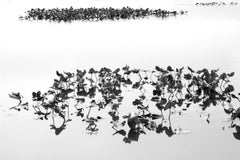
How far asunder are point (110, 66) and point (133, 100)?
87.7 inches

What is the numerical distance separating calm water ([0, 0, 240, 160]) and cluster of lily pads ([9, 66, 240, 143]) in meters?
0.14

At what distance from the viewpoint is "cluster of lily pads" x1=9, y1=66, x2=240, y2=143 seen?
4.89m

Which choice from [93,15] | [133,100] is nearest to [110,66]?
[133,100]

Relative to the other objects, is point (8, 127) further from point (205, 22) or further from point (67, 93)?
point (205, 22)

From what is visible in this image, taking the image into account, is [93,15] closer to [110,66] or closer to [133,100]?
[110,66]

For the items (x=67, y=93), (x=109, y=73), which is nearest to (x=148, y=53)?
(x=109, y=73)

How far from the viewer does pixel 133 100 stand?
19.5 feet

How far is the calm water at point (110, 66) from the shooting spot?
4.25 meters

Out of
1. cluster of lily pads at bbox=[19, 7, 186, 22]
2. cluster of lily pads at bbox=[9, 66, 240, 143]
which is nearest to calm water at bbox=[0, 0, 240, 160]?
cluster of lily pads at bbox=[9, 66, 240, 143]

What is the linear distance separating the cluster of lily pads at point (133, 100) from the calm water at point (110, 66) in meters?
0.14

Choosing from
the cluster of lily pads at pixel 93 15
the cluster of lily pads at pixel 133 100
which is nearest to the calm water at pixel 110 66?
the cluster of lily pads at pixel 133 100

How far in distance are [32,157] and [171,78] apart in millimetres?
2892

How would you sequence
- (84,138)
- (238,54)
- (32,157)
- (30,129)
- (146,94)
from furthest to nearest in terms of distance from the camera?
(238,54) → (146,94) → (30,129) → (84,138) → (32,157)

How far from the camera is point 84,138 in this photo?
4.60 m
